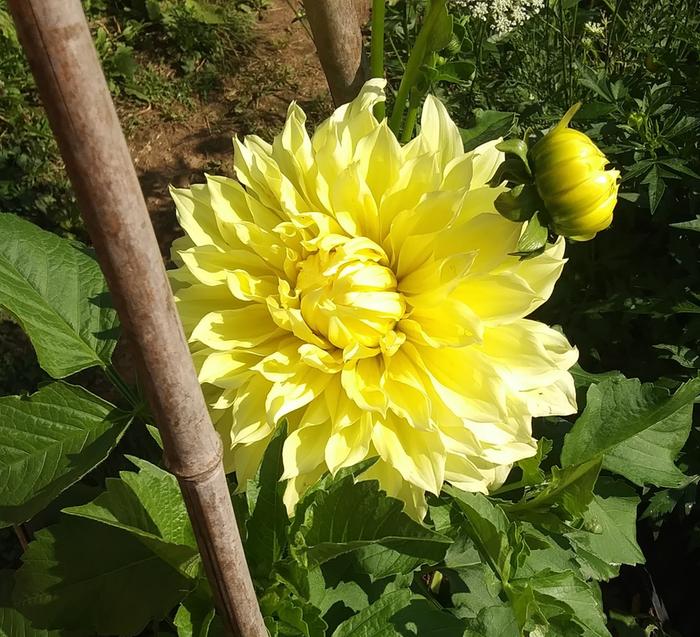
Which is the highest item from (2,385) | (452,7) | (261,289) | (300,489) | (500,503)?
(452,7)

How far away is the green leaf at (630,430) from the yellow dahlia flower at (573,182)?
38 cm

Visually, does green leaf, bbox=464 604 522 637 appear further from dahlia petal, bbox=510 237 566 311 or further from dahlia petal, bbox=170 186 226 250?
dahlia petal, bbox=170 186 226 250

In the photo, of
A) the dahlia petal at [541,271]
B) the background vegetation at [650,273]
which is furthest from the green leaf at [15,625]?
the background vegetation at [650,273]

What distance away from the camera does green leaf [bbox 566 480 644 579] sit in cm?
115

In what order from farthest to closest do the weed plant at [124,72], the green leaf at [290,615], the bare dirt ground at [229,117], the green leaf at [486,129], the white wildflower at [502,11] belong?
1. the bare dirt ground at [229,117]
2. the weed plant at [124,72]
3. the white wildflower at [502,11]
4. the green leaf at [486,129]
5. the green leaf at [290,615]

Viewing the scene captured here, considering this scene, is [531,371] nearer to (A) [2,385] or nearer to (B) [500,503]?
(B) [500,503]

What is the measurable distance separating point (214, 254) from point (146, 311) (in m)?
0.42

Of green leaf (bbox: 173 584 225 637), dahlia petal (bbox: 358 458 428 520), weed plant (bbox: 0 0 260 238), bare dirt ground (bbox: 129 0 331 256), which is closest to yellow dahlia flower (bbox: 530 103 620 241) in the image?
dahlia petal (bbox: 358 458 428 520)

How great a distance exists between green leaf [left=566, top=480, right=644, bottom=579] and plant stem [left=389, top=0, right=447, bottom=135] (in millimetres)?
608

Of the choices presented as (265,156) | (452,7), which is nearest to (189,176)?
(452,7)

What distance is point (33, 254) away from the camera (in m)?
1.13

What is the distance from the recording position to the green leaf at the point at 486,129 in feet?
3.68

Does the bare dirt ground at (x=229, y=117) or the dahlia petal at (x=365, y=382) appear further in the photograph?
the bare dirt ground at (x=229, y=117)

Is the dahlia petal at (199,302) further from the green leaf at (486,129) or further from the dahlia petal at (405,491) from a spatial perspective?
the green leaf at (486,129)
